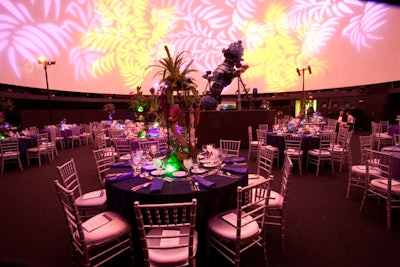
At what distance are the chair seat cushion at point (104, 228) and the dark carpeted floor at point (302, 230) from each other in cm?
50

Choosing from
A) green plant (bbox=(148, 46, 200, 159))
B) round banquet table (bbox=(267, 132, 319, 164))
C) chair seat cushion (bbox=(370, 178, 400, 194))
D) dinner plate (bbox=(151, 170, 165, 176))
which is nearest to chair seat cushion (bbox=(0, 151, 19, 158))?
dinner plate (bbox=(151, 170, 165, 176))

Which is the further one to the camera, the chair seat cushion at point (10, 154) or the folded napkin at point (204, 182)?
the chair seat cushion at point (10, 154)

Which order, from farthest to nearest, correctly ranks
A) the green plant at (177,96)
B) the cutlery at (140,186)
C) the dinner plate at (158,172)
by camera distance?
the dinner plate at (158,172) → the green plant at (177,96) → the cutlery at (140,186)

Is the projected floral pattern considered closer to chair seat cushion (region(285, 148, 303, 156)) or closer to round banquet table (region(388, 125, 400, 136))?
round banquet table (region(388, 125, 400, 136))

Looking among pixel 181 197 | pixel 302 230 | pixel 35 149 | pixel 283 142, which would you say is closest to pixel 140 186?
pixel 181 197

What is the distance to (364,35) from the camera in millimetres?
10445

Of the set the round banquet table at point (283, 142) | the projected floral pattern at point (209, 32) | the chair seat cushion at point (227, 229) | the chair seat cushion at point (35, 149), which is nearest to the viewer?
the chair seat cushion at point (227, 229)

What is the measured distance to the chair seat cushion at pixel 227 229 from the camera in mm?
2014

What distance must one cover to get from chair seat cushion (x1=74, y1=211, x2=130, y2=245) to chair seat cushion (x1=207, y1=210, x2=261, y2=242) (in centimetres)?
79

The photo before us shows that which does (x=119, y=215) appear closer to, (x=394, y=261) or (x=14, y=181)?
(x=394, y=261)

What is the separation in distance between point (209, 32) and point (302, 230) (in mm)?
11976

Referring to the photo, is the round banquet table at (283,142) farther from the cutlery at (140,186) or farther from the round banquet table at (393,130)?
the cutlery at (140,186)

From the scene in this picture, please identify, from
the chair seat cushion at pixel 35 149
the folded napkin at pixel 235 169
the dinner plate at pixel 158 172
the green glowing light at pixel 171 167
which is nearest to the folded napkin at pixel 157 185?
the dinner plate at pixel 158 172

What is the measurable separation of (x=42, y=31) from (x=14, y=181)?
656 centimetres
